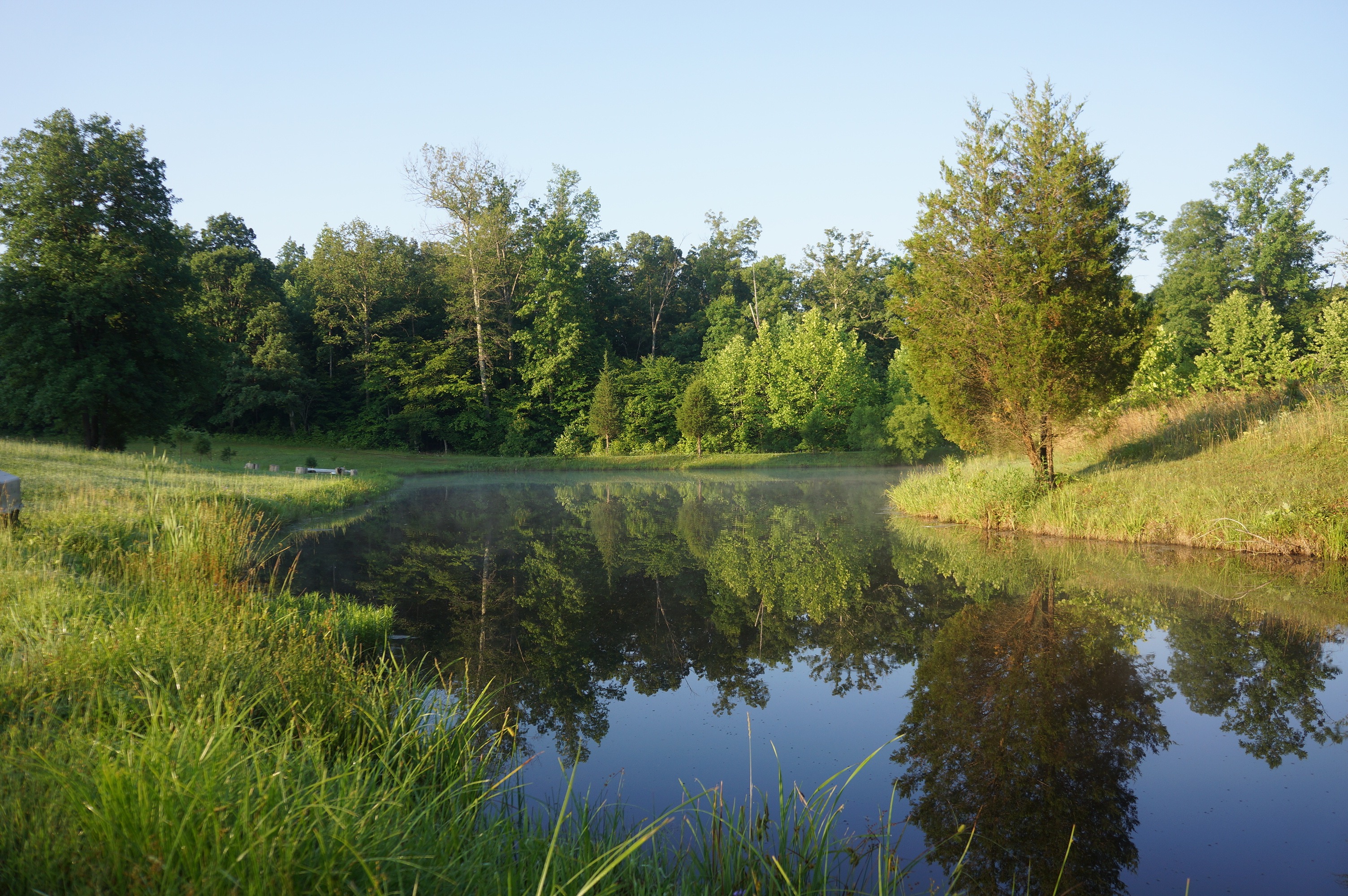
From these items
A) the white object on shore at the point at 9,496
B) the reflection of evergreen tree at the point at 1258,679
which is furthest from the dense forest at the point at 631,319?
the white object on shore at the point at 9,496

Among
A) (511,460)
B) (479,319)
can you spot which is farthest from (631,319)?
(511,460)

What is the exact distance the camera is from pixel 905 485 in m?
18.8

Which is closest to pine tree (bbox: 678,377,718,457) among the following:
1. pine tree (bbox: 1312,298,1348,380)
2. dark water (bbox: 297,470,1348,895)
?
pine tree (bbox: 1312,298,1348,380)

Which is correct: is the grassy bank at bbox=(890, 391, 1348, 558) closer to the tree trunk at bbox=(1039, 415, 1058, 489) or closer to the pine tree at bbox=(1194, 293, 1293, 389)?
the tree trunk at bbox=(1039, 415, 1058, 489)

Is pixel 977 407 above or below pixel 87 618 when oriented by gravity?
above

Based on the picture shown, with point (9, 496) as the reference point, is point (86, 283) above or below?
above

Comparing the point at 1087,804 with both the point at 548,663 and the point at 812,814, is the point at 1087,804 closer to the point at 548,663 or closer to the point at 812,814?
the point at 812,814

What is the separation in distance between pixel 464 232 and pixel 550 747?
4610 cm

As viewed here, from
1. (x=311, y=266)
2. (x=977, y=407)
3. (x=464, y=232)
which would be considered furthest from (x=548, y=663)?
(x=311, y=266)

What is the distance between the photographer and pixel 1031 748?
4.80 metres

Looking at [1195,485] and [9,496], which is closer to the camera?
[9,496]

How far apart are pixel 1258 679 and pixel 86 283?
2944 cm

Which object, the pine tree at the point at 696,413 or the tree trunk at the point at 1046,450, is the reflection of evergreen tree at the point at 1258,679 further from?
the pine tree at the point at 696,413

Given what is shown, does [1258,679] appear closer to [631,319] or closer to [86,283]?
[86,283]
